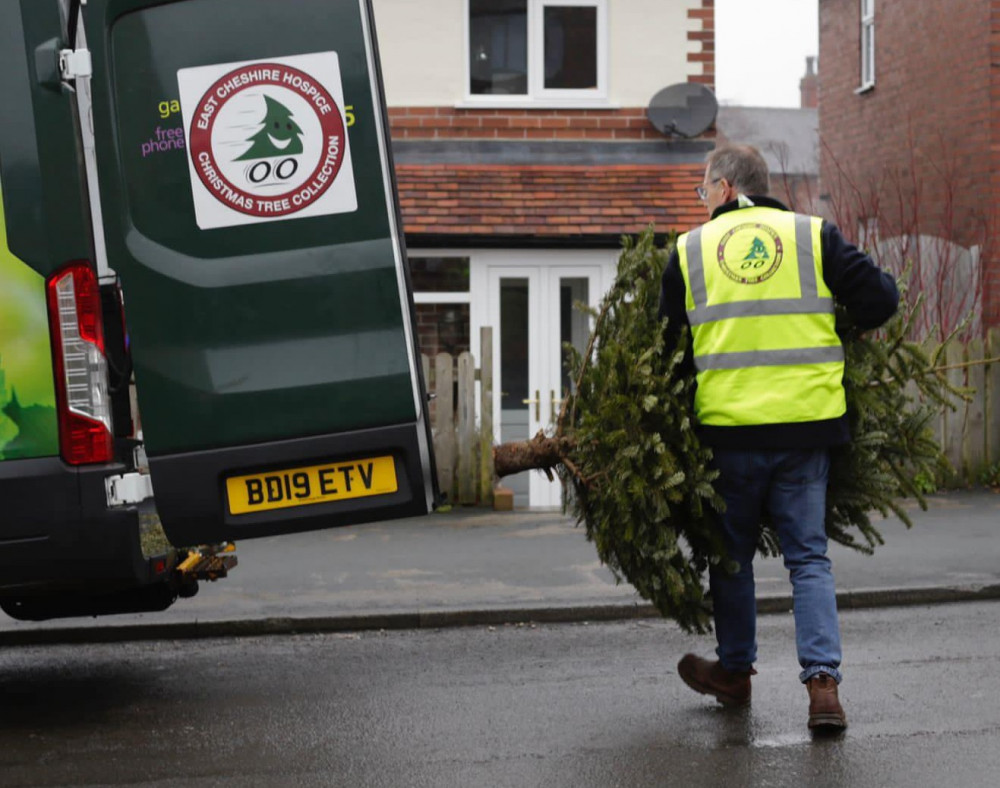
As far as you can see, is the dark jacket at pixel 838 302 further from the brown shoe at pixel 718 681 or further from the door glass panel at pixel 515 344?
the door glass panel at pixel 515 344

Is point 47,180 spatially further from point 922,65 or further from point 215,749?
point 922,65

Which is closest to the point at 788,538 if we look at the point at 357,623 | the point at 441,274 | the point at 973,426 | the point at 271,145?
the point at 271,145

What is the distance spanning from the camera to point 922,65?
1689cm

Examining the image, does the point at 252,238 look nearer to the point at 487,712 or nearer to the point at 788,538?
the point at 487,712

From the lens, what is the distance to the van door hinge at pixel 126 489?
517cm

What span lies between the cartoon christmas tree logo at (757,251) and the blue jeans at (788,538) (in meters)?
0.68

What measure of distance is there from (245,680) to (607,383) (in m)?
2.24

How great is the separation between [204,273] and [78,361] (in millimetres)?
542

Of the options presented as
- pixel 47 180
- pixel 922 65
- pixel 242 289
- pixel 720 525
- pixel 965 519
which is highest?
pixel 922 65

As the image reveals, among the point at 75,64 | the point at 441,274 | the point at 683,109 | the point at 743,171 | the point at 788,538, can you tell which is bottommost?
the point at 788,538

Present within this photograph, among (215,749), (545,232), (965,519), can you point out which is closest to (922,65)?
(545,232)

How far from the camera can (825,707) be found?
5.11 m

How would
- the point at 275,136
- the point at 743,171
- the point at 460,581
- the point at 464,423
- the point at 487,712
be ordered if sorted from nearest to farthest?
the point at 275,136
the point at 743,171
the point at 487,712
the point at 460,581
the point at 464,423

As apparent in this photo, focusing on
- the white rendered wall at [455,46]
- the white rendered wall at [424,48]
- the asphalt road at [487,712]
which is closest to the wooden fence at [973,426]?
the white rendered wall at [455,46]
